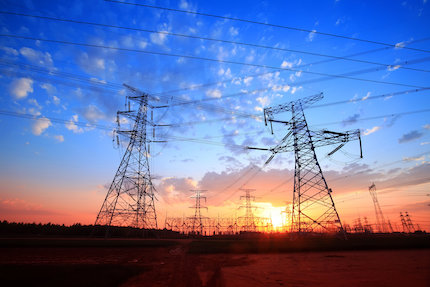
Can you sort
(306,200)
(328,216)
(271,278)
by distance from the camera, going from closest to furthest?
(271,278), (328,216), (306,200)

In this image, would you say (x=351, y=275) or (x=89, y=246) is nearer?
(x=351, y=275)

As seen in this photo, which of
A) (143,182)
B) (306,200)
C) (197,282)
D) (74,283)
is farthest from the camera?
(143,182)

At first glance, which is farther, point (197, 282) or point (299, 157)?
point (299, 157)

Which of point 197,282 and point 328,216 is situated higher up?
point 328,216

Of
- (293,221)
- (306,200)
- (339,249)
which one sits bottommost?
(339,249)

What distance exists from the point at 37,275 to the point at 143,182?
25.1 m

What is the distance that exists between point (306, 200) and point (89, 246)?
2441 centimetres

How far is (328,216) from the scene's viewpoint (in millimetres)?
22047

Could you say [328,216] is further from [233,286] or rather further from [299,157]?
[233,286]

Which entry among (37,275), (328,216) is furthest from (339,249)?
(37,275)

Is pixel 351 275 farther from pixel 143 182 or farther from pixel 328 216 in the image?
pixel 143 182

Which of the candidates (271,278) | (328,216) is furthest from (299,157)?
(271,278)

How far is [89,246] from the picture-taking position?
724 inches

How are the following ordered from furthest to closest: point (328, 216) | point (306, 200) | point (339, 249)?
point (306, 200), point (328, 216), point (339, 249)
